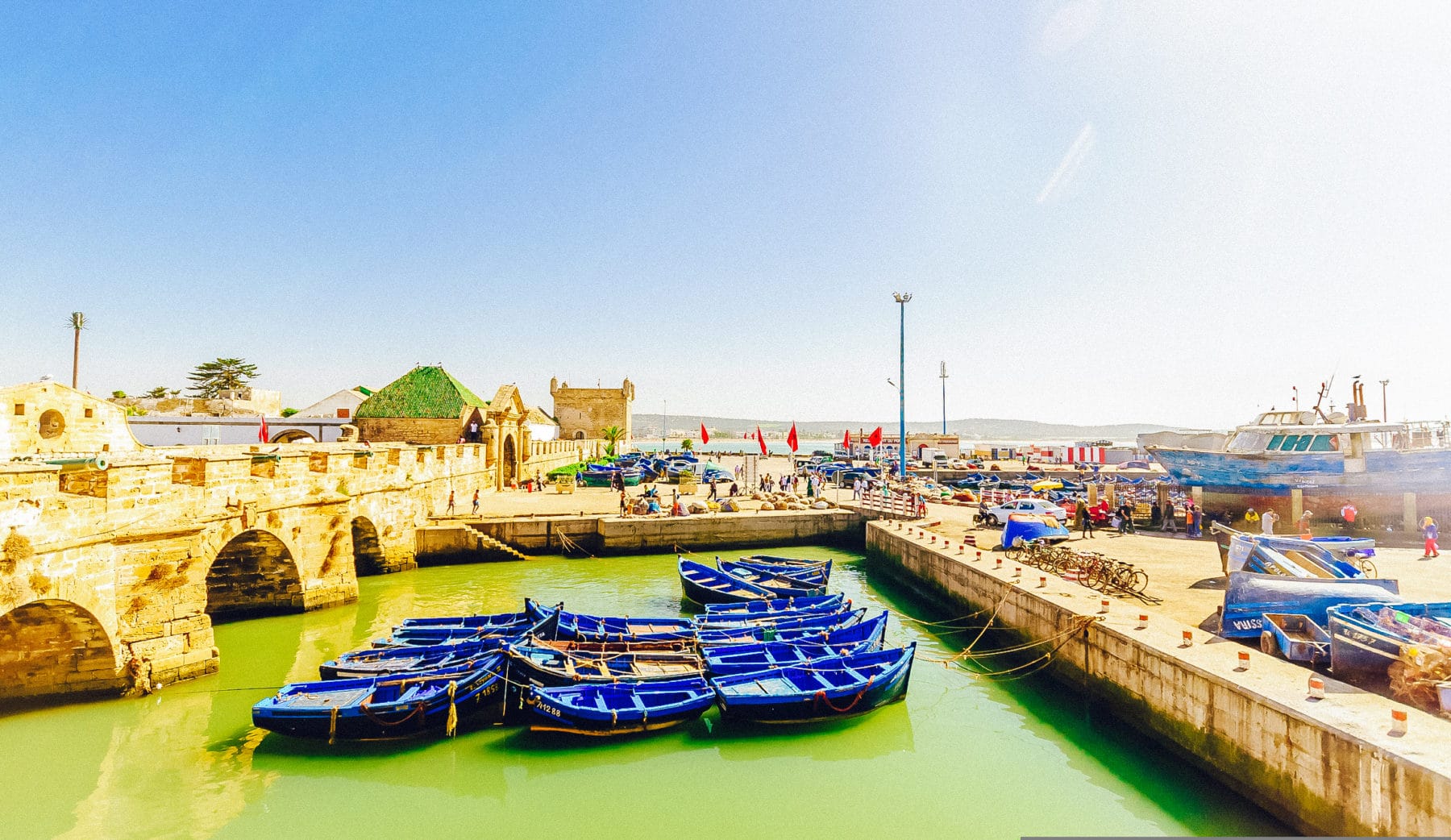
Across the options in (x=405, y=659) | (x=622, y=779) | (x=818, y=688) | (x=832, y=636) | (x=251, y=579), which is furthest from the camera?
(x=251, y=579)

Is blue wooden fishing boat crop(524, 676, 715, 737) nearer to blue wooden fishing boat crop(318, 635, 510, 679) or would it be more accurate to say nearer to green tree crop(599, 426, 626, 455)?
blue wooden fishing boat crop(318, 635, 510, 679)

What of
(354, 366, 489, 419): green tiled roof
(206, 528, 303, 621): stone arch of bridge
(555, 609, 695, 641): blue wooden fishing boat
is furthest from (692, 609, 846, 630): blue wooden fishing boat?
(354, 366, 489, 419): green tiled roof

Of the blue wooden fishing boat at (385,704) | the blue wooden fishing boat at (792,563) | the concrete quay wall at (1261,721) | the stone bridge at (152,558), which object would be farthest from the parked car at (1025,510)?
the stone bridge at (152,558)

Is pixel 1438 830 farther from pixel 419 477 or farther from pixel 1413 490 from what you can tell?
pixel 419 477

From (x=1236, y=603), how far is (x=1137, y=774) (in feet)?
11.4

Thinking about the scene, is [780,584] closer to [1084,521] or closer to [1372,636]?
[1084,521]

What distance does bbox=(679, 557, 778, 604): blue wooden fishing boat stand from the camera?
1883cm

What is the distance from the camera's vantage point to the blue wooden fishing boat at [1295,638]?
10.2 m

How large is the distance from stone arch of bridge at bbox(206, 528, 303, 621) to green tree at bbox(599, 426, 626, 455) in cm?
4886

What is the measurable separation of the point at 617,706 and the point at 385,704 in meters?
3.64

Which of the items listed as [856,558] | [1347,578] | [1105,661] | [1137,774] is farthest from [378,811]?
[856,558]

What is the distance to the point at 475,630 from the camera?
14.8 m

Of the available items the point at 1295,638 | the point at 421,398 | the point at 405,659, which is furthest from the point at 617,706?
the point at 421,398

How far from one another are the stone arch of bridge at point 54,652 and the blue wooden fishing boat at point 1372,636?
19504mm
